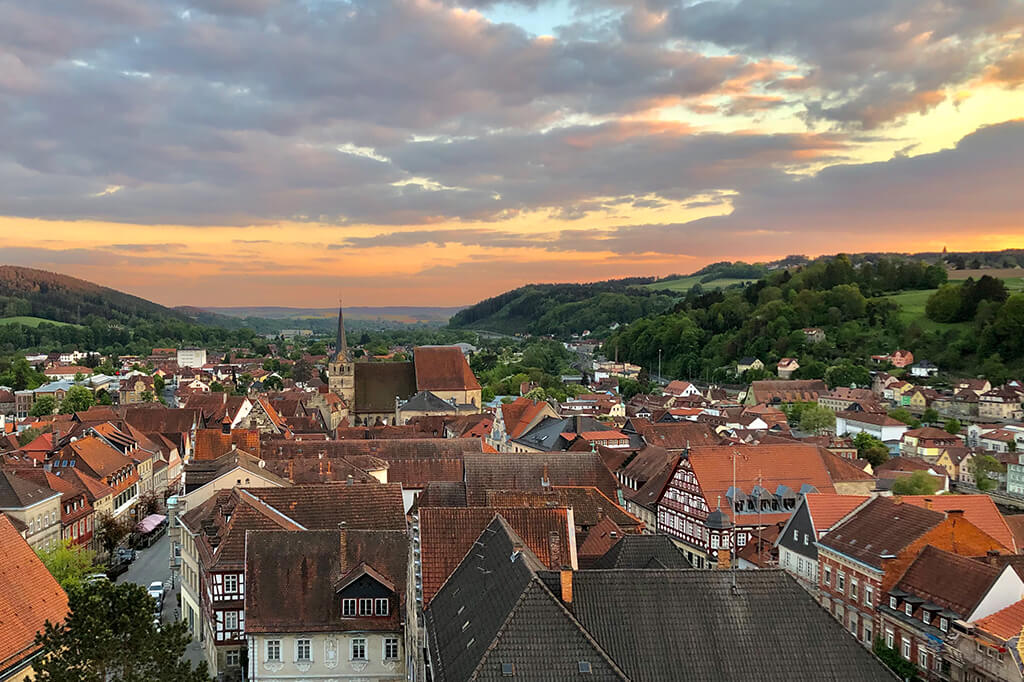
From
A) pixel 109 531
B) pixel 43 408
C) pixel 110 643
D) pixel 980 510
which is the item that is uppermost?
pixel 110 643

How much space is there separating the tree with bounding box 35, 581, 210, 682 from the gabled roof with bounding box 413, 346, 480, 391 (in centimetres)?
10256

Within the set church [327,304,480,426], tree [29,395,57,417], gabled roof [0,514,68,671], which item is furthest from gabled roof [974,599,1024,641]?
tree [29,395,57,417]

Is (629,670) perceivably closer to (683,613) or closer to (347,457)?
(683,613)

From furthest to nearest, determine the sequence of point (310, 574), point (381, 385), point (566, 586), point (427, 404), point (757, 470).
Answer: point (381, 385) → point (427, 404) → point (757, 470) → point (310, 574) → point (566, 586)

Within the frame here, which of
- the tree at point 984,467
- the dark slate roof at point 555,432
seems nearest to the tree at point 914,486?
the dark slate roof at point 555,432

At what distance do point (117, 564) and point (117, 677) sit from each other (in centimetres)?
4164

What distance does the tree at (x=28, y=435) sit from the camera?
92250mm

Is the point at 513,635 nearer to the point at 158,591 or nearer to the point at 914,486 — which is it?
the point at 158,591

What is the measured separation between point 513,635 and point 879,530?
26243mm

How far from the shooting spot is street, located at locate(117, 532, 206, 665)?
43.5m

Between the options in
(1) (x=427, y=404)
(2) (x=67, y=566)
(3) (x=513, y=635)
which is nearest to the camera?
(3) (x=513, y=635)

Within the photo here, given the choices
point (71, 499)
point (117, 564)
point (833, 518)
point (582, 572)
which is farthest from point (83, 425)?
point (582, 572)

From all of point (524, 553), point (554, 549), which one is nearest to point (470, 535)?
point (554, 549)

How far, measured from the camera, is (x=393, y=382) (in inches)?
4897
